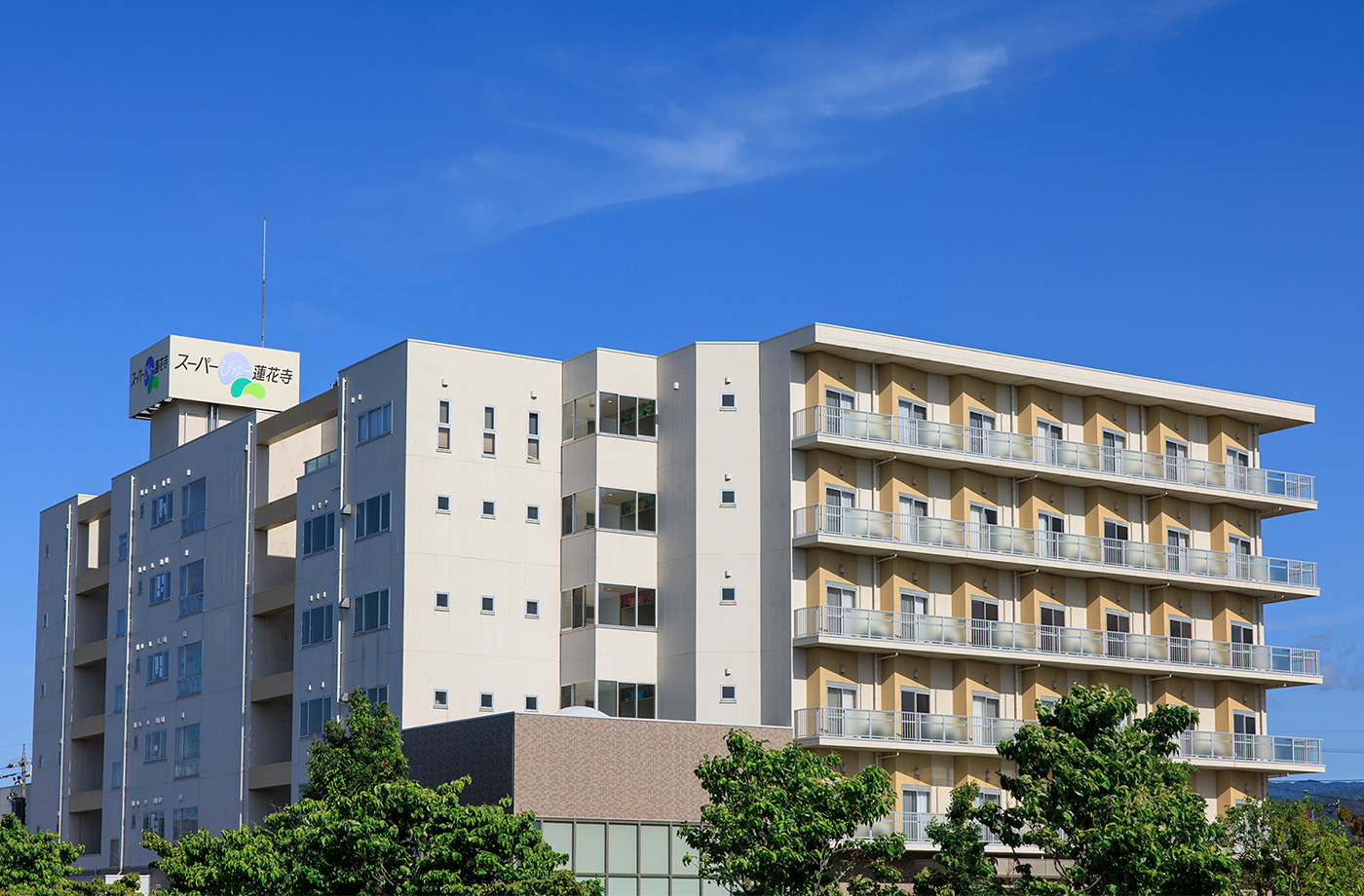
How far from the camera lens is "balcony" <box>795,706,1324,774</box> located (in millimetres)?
56844

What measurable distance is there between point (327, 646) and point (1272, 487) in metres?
37.2

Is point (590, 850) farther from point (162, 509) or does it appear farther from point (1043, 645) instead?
point (162, 509)

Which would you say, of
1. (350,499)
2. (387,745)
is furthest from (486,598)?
(387,745)

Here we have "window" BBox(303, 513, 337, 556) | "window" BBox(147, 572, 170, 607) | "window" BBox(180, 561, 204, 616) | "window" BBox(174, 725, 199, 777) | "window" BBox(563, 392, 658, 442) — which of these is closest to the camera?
"window" BBox(563, 392, 658, 442)

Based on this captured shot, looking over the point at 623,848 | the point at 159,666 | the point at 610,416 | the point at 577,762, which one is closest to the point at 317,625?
the point at 610,416

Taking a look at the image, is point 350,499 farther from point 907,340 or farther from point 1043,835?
point 1043,835

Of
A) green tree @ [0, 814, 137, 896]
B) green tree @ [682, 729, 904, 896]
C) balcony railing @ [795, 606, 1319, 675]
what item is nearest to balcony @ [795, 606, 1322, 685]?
balcony railing @ [795, 606, 1319, 675]

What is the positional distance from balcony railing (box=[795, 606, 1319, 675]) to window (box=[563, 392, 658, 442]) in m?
9.07

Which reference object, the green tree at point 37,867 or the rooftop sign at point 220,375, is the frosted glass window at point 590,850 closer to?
the green tree at point 37,867

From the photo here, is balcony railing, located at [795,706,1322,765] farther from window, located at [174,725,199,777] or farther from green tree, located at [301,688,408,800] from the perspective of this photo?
window, located at [174,725,199,777]

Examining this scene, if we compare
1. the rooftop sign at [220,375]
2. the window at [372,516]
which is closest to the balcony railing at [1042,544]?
the window at [372,516]

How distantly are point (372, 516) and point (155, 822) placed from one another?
20154 mm

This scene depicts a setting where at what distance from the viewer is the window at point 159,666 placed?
7331cm

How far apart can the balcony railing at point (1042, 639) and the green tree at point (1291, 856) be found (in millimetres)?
10762
